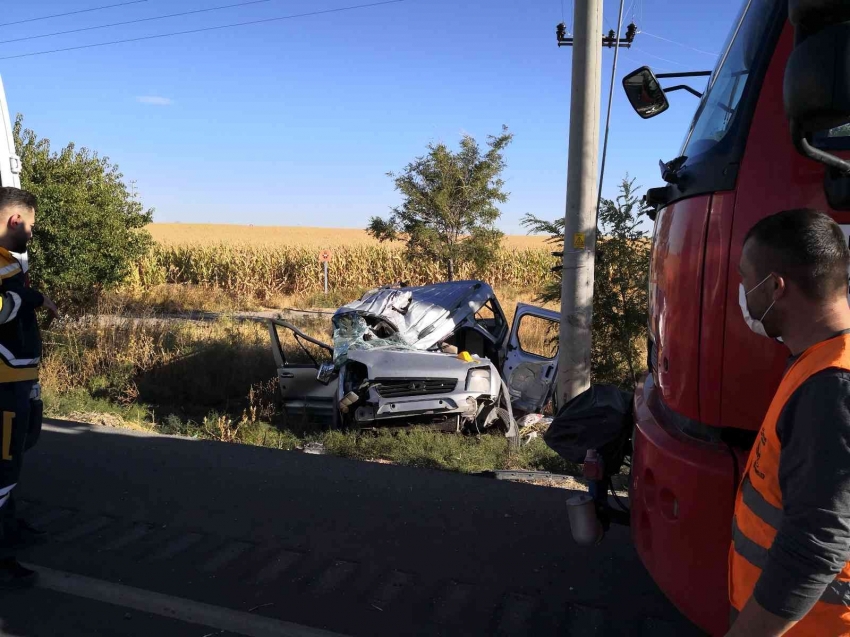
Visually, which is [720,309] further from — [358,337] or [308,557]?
[358,337]

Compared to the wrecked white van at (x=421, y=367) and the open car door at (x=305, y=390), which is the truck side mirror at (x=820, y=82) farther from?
the open car door at (x=305, y=390)

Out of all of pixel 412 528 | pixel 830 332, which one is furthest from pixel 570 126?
pixel 830 332

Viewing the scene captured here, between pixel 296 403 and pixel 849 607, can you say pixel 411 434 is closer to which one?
pixel 296 403

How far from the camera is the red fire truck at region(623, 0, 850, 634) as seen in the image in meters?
2.05

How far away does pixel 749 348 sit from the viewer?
2109 mm

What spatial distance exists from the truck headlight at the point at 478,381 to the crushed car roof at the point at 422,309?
1152mm

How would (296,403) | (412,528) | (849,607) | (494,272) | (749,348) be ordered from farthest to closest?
1. (494,272)
2. (296,403)
3. (412,528)
4. (749,348)
5. (849,607)

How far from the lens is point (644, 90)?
358cm

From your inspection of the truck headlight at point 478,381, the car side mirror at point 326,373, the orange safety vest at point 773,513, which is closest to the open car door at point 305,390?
the car side mirror at point 326,373

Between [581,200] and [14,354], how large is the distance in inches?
191

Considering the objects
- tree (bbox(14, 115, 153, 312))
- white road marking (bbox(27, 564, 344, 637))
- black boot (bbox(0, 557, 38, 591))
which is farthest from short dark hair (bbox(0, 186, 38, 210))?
tree (bbox(14, 115, 153, 312))

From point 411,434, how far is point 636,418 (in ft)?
13.7

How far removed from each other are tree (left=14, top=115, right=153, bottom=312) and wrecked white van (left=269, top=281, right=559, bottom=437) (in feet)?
16.0

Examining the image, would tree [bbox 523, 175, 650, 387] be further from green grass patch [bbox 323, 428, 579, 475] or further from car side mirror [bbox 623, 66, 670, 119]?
car side mirror [bbox 623, 66, 670, 119]
